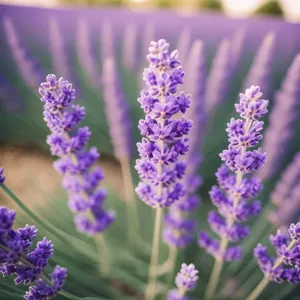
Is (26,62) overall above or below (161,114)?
below

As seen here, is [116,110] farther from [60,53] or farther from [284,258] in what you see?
[284,258]

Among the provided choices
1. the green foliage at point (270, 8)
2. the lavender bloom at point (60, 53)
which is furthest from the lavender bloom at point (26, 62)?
the green foliage at point (270, 8)

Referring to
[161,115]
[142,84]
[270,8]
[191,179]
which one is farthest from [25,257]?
[270,8]

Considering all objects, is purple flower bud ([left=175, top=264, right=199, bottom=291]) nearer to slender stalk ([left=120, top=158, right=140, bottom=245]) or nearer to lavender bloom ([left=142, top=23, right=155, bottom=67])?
slender stalk ([left=120, top=158, right=140, bottom=245])

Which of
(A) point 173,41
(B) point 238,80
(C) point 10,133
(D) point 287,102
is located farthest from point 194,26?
(C) point 10,133

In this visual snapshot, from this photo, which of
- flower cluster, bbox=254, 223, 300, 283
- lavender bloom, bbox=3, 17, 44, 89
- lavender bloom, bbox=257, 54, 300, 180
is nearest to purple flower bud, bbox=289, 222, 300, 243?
flower cluster, bbox=254, 223, 300, 283

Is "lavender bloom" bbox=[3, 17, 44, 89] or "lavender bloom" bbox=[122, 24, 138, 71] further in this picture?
"lavender bloom" bbox=[122, 24, 138, 71]

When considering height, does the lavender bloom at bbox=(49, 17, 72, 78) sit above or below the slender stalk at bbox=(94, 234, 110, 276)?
above
